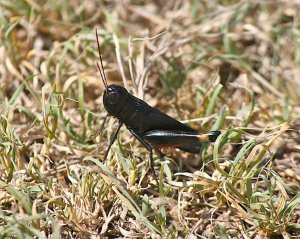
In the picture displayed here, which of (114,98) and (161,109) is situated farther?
(161,109)

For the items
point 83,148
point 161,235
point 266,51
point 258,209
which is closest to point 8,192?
point 83,148

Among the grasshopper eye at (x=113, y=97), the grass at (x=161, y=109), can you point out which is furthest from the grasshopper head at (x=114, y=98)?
the grass at (x=161, y=109)

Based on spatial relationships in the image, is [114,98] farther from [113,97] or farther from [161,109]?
[161,109]

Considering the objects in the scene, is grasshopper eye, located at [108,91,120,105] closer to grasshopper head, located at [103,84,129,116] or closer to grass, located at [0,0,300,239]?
grasshopper head, located at [103,84,129,116]

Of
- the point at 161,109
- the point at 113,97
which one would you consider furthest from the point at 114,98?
the point at 161,109

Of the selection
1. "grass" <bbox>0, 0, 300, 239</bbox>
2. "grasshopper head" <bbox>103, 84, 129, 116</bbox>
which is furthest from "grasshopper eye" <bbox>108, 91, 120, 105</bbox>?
"grass" <bbox>0, 0, 300, 239</bbox>

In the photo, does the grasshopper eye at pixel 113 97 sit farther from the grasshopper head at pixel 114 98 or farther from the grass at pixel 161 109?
the grass at pixel 161 109

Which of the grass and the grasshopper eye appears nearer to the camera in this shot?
the grass
